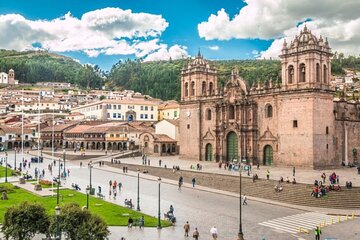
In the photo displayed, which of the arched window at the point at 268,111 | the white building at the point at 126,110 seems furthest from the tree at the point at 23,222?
the white building at the point at 126,110

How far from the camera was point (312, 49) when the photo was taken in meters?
48.1

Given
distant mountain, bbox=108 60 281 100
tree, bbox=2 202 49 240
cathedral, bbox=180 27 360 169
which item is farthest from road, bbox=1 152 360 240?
distant mountain, bbox=108 60 281 100

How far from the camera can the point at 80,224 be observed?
20.8 meters

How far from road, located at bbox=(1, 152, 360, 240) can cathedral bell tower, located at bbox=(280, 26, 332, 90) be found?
1887cm

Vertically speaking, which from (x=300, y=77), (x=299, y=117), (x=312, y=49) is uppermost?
(x=312, y=49)

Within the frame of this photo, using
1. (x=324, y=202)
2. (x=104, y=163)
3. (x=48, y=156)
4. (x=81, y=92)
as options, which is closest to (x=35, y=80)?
(x=81, y=92)

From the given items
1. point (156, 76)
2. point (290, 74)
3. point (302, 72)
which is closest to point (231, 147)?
point (290, 74)

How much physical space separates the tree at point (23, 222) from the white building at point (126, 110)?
79987mm

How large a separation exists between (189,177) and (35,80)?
160 meters

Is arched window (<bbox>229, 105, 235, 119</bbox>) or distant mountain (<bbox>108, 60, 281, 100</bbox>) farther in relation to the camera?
distant mountain (<bbox>108, 60, 281, 100</bbox>)

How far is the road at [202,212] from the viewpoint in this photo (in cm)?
2486

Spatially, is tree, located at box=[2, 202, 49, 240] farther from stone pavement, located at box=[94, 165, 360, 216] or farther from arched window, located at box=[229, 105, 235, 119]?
arched window, located at box=[229, 105, 235, 119]

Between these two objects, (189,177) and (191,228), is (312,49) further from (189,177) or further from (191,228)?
(191,228)

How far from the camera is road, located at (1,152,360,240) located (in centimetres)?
2486
